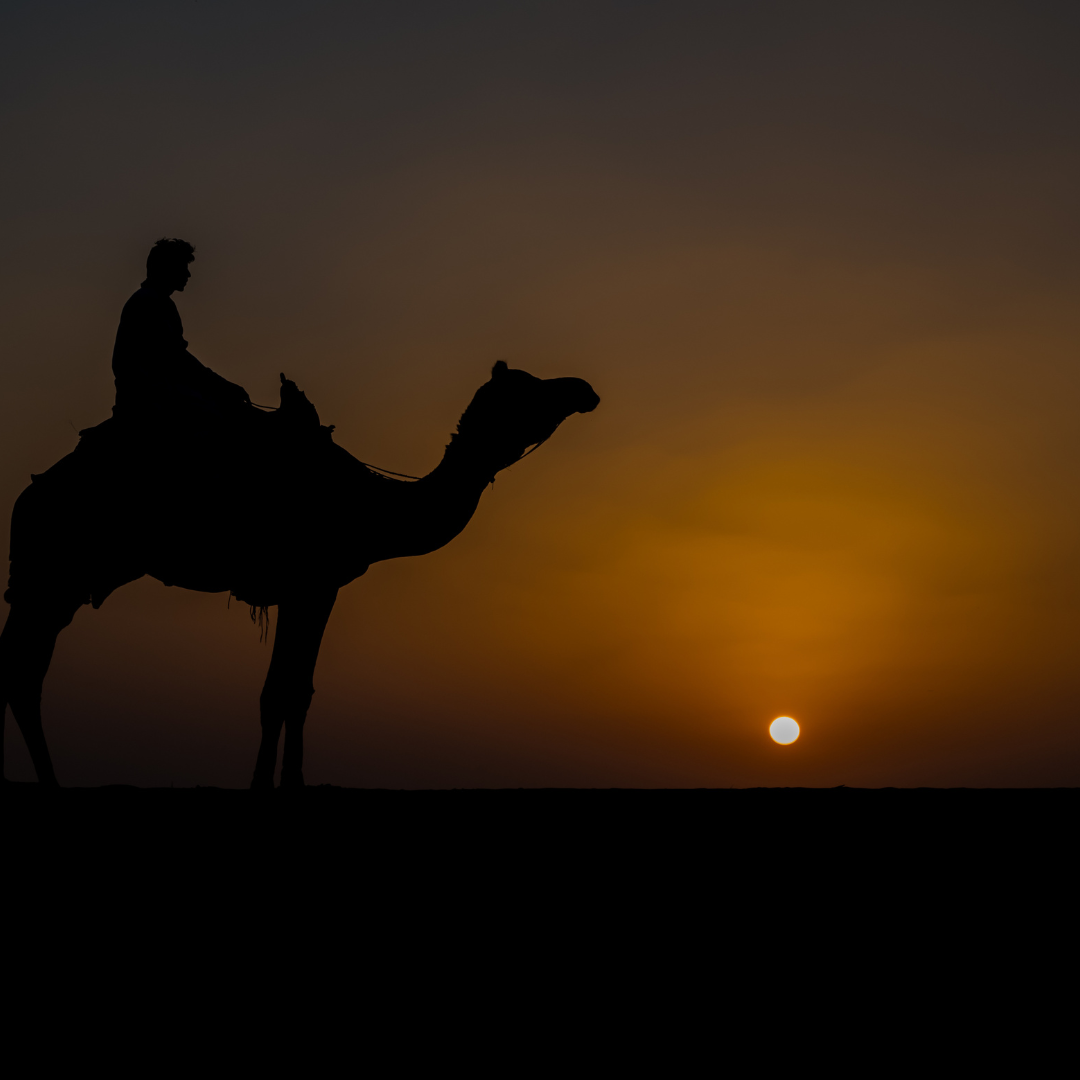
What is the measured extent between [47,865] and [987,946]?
5303 millimetres

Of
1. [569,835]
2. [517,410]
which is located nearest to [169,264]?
[517,410]

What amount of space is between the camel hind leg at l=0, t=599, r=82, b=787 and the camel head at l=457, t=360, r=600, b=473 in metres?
3.96

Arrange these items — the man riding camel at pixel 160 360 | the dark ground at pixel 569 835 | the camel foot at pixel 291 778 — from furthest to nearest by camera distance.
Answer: the man riding camel at pixel 160 360 < the camel foot at pixel 291 778 < the dark ground at pixel 569 835

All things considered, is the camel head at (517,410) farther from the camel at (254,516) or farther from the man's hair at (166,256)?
the man's hair at (166,256)

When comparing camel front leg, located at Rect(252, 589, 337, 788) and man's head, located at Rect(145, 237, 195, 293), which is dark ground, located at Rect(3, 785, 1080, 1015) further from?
man's head, located at Rect(145, 237, 195, 293)

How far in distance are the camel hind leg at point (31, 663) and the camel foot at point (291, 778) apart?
2168 mm

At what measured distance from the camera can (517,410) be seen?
10.2 m

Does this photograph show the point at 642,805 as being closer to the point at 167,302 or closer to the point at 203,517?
the point at 203,517

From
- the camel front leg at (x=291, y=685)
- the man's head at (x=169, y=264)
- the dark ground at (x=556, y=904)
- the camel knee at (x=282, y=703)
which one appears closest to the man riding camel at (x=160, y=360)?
the man's head at (x=169, y=264)

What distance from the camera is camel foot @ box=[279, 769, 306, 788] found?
9477mm

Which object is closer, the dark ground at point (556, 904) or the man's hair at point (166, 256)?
the dark ground at point (556, 904)

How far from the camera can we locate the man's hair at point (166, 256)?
10.5 m

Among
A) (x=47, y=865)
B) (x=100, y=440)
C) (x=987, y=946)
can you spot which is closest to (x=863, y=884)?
(x=987, y=946)

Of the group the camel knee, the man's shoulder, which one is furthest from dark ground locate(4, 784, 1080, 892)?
the man's shoulder
